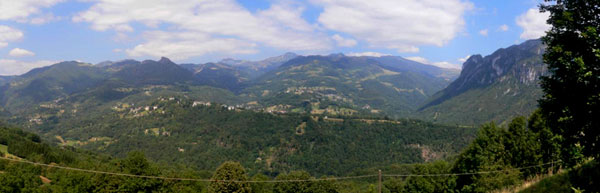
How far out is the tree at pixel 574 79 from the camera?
50.9ft

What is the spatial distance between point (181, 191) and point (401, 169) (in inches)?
5996

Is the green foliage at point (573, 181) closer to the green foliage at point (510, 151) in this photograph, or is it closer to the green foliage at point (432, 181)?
the green foliage at point (510, 151)

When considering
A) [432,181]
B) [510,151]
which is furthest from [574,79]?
[432,181]

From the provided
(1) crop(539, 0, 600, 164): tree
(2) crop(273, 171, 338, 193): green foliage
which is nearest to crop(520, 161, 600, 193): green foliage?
(1) crop(539, 0, 600, 164): tree

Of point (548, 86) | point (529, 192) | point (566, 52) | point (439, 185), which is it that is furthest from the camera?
point (439, 185)

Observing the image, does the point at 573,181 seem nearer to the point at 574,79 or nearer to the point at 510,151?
the point at 574,79

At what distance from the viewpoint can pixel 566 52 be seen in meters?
16.3

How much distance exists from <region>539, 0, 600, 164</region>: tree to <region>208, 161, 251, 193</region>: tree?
143ft

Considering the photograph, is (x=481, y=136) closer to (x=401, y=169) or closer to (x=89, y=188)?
(x=89, y=188)

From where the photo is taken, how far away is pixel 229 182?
2098 inches

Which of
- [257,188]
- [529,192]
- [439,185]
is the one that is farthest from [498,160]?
[257,188]

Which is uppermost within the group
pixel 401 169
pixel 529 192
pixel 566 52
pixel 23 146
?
pixel 566 52

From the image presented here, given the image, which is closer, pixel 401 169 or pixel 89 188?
pixel 89 188

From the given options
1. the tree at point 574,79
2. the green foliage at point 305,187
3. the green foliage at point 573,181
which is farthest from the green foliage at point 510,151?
the green foliage at point 305,187
